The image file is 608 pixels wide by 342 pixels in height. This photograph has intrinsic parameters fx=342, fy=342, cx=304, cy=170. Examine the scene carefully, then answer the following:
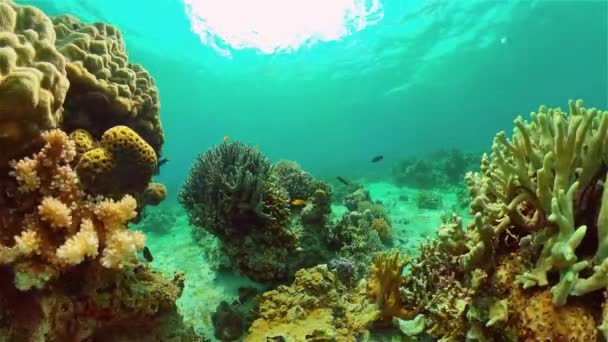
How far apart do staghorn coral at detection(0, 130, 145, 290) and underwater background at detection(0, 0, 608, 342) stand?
1.87 meters

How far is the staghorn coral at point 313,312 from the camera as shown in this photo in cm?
350

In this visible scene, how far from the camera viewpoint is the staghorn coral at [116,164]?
3.38 m

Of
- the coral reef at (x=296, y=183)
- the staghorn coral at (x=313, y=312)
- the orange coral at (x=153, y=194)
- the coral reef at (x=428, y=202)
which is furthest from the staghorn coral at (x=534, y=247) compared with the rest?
the coral reef at (x=428, y=202)

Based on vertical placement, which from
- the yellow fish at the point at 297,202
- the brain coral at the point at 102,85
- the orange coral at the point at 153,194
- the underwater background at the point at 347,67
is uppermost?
the underwater background at the point at 347,67

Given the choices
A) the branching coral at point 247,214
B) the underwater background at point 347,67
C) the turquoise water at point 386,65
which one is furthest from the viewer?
the turquoise water at point 386,65

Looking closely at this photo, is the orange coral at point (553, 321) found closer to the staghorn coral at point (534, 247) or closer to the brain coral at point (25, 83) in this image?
the staghorn coral at point (534, 247)

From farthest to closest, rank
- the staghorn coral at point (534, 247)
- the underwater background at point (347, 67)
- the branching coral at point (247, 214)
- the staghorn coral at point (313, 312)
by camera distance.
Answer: the underwater background at point (347, 67), the branching coral at point (247, 214), the staghorn coral at point (313, 312), the staghorn coral at point (534, 247)

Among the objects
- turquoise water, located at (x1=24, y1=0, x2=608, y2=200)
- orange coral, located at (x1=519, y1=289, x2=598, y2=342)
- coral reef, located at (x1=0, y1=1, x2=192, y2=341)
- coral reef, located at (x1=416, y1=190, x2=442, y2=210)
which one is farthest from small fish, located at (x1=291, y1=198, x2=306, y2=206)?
coral reef, located at (x1=416, y1=190, x2=442, y2=210)

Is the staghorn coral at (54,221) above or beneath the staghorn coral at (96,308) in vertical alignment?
above

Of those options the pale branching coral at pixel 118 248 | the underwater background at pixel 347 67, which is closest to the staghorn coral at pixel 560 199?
the underwater background at pixel 347 67

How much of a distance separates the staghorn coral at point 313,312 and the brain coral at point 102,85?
288 centimetres

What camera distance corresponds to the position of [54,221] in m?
2.64

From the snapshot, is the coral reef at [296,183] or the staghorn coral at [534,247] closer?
the staghorn coral at [534,247]

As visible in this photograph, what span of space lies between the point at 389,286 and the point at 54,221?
3002 mm
